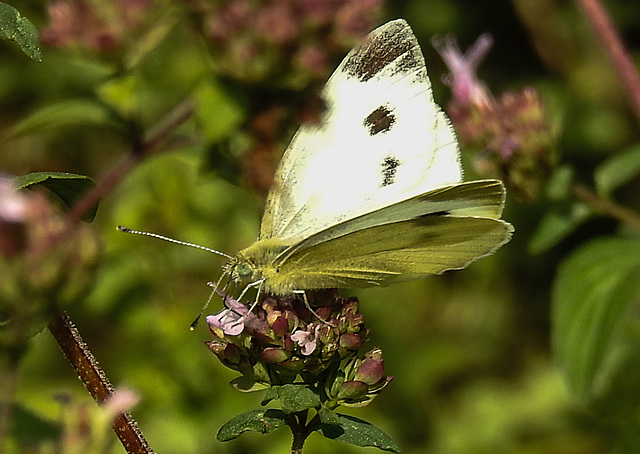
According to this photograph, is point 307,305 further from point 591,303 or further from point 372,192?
point 591,303

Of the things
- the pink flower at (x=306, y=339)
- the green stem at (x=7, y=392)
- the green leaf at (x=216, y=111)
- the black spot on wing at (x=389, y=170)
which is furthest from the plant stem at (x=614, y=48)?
the green stem at (x=7, y=392)

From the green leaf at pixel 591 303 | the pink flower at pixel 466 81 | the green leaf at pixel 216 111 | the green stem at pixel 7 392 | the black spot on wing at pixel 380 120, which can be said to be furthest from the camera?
the pink flower at pixel 466 81

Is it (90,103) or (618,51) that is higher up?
(90,103)

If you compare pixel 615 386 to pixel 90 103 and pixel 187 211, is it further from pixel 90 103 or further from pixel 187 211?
pixel 90 103

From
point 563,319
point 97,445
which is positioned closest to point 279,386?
point 97,445

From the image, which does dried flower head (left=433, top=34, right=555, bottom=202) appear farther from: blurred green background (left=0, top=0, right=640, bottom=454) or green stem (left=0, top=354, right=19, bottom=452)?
green stem (left=0, top=354, right=19, bottom=452)

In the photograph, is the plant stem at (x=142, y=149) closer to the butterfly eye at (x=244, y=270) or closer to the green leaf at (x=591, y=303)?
the butterfly eye at (x=244, y=270)

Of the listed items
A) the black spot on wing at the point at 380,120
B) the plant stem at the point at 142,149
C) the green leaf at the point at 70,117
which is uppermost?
the green leaf at the point at 70,117
